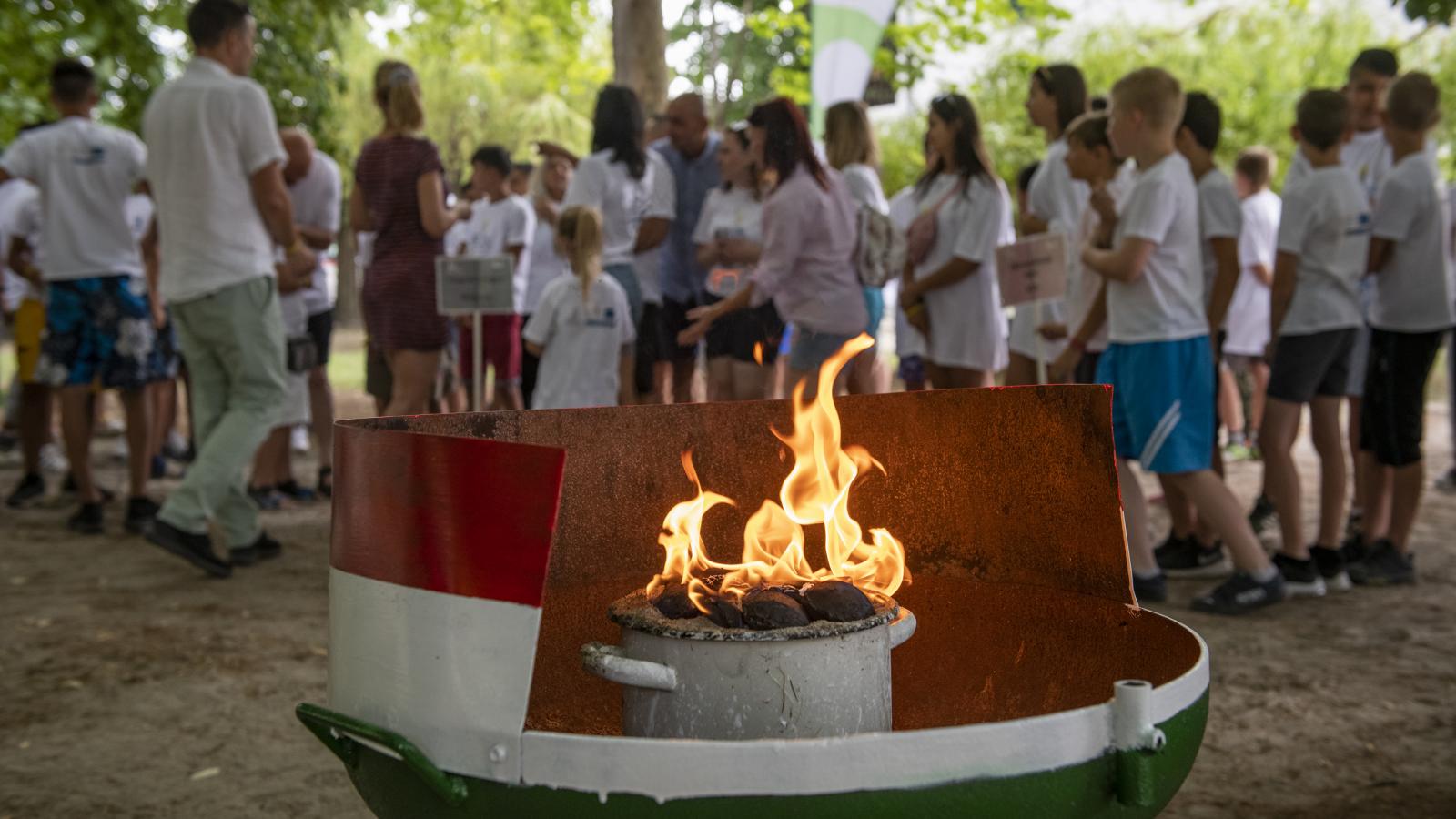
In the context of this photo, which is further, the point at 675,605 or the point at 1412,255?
the point at 1412,255

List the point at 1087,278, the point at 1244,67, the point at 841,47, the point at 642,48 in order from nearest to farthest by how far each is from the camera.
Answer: the point at 1087,278 → the point at 841,47 → the point at 642,48 → the point at 1244,67

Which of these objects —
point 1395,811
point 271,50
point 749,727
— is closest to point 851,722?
point 749,727

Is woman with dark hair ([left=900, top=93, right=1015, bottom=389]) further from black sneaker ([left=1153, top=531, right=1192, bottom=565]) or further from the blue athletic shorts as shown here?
the blue athletic shorts

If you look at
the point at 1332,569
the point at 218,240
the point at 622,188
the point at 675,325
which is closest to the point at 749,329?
the point at 622,188

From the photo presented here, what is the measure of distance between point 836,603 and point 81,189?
5.71 m

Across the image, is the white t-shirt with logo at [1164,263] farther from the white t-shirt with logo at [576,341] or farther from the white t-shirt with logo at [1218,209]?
the white t-shirt with logo at [576,341]

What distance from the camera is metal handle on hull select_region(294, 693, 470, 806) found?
5.83ft

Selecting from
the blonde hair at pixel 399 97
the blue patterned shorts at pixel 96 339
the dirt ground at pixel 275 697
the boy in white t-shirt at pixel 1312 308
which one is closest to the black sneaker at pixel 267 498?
the blue patterned shorts at pixel 96 339

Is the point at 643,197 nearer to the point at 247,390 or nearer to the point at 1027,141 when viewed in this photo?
the point at 247,390

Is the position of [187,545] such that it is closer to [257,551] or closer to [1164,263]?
[257,551]

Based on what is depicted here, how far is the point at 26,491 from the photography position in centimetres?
759

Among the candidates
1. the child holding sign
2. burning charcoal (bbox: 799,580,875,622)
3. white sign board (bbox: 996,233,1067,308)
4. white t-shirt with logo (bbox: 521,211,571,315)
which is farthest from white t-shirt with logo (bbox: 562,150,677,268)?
burning charcoal (bbox: 799,580,875,622)

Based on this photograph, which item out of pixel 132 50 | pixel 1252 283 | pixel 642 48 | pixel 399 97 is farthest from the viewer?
pixel 642 48

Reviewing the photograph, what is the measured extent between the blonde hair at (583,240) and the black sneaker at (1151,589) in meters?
2.81
